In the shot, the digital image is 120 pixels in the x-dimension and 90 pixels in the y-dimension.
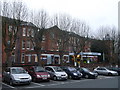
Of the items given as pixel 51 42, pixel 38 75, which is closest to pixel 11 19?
pixel 38 75

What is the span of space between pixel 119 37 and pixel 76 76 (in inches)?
1015

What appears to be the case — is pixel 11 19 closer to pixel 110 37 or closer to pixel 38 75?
pixel 38 75

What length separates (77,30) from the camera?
29.6 meters

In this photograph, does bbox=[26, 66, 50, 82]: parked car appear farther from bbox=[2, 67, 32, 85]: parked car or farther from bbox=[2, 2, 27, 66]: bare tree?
bbox=[2, 2, 27, 66]: bare tree

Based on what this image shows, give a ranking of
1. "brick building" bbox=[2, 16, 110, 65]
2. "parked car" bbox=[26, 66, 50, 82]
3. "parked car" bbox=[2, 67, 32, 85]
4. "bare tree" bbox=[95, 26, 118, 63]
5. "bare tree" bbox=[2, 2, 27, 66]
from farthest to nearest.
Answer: "bare tree" bbox=[95, 26, 118, 63] → "brick building" bbox=[2, 16, 110, 65] → "bare tree" bbox=[2, 2, 27, 66] → "parked car" bbox=[26, 66, 50, 82] → "parked car" bbox=[2, 67, 32, 85]

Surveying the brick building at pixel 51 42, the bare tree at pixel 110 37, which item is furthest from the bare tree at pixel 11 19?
the bare tree at pixel 110 37

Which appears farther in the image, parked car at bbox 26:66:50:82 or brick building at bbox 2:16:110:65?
brick building at bbox 2:16:110:65

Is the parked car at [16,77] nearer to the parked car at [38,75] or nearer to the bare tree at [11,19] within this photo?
the parked car at [38,75]

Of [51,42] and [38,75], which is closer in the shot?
[38,75]

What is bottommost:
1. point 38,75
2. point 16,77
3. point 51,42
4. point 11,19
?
point 38,75

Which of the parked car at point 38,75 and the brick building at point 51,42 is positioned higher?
the brick building at point 51,42

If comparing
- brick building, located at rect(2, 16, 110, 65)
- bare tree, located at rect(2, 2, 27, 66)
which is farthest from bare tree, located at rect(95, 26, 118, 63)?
bare tree, located at rect(2, 2, 27, 66)

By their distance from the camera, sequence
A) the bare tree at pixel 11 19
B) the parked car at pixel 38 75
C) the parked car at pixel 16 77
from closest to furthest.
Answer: the parked car at pixel 16 77, the parked car at pixel 38 75, the bare tree at pixel 11 19

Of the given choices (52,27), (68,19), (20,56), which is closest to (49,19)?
(52,27)
